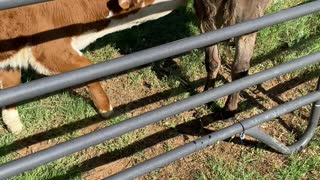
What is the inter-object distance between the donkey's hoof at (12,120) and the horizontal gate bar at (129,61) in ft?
6.28

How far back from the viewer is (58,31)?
3150 mm

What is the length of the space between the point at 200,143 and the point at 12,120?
175 cm

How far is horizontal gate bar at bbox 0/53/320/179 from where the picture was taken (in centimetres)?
181

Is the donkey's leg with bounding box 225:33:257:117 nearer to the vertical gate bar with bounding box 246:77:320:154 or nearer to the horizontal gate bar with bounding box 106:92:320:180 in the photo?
the vertical gate bar with bounding box 246:77:320:154

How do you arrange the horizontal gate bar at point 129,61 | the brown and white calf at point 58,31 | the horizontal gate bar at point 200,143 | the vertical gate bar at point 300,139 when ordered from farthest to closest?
1. the brown and white calf at point 58,31
2. the vertical gate bar at point 300,139
3. the horizontal gate bar at point 200,143
4. the horizontal gate bar at point 129,61

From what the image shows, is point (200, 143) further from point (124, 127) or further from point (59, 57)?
point (59, 57)

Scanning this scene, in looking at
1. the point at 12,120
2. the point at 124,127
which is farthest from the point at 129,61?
the point at 12,120

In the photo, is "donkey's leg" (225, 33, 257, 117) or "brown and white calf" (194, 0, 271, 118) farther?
"donkey's leg" (225, 33, 257, 117)

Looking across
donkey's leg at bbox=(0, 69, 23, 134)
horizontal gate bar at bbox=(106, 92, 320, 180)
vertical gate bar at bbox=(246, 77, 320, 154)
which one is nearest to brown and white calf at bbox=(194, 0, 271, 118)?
vertical gate bar at bbox=(246, 77, 320, 154)

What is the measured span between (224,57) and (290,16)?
215cm

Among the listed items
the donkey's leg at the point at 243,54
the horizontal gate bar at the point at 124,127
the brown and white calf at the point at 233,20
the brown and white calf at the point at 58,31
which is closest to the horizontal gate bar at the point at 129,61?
the horizontal gate bar at the point at 124,127

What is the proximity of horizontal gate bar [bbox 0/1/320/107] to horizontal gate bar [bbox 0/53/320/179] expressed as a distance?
0.29m

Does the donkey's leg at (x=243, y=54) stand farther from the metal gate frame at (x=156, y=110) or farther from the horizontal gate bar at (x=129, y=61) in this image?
the horizontal gate bar at (x=129, y=61)

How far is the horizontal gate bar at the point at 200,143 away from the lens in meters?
2.17
